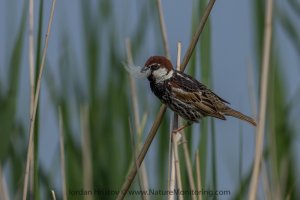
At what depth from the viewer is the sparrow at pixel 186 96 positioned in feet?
11.1

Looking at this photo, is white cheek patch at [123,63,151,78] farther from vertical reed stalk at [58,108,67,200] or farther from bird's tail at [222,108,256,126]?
bird's tail at [222,108,256,126]

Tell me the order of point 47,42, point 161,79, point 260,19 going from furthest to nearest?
1. point 161,79
2. point 260,19
3. point 47,42

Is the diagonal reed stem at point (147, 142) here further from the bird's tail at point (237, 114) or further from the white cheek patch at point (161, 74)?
the bird's tail at point (237, 114)

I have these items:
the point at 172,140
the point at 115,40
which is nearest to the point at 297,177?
the point at 172,140

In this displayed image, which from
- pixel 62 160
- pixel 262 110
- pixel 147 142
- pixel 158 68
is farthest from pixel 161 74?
pixel 262 110

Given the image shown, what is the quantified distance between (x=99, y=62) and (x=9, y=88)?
47 centimetres

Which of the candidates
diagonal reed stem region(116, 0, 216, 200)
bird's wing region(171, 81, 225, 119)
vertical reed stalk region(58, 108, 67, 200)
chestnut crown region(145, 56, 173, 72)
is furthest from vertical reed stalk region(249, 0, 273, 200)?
bird's wing region(171, 81, 225, 119)

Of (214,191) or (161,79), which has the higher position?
(161,79)

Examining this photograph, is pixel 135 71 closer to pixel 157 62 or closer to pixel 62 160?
pixel 157 62

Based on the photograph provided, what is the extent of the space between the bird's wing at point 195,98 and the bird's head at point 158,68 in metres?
0.08

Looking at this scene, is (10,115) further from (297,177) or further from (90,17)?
(297,177)

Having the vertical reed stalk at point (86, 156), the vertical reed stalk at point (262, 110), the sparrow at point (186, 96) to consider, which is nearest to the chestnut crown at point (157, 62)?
the sparrow at point (186, 96)

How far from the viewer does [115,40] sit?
333 cm

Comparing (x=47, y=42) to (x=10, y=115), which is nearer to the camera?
(x=47, y=42)
